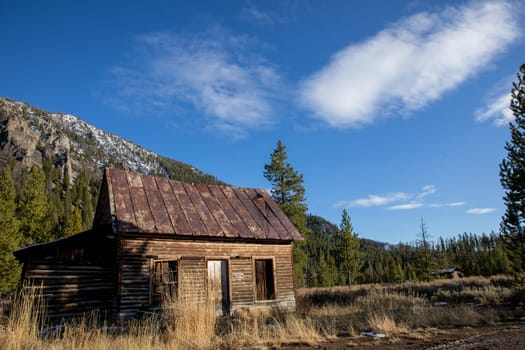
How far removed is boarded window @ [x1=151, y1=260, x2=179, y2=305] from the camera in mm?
14062

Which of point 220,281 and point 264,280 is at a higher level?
point 220,281

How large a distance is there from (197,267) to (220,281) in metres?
1.34

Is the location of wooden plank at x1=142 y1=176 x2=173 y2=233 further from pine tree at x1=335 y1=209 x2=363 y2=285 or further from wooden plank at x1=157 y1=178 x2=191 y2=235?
pine tree at x1=335 y1=209 x2=363 y2=285

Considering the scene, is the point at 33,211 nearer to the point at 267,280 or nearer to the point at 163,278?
the point at 163,278

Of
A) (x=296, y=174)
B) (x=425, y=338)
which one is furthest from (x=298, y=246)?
(x=425, y=338)

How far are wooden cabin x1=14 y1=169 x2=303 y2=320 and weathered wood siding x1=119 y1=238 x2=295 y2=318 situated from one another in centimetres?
4

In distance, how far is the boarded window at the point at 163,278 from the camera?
46.1 feet

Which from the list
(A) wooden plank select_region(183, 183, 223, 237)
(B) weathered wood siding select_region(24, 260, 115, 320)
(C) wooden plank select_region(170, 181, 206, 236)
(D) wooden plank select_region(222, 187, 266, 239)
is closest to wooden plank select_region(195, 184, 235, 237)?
(A) wooden plank select_region(183, 183, 223, 237)

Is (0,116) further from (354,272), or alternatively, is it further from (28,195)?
(354,272)

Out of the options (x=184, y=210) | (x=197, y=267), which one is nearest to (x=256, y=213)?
(x=184, y=210)

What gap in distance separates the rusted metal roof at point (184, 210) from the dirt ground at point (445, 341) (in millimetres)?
8674

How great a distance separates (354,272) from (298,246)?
8.80 m

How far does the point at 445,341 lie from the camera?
7.10 meters

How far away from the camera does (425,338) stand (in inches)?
302
